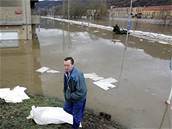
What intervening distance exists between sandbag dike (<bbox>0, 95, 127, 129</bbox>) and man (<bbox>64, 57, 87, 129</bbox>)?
0.62m

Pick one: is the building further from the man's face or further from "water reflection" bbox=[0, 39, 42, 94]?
the man's face

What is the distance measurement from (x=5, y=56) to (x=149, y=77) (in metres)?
9.29

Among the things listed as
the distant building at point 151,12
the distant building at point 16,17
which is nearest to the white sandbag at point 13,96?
the distant building at point 16,17

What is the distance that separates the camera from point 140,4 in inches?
4385

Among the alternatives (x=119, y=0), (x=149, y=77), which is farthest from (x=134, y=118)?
(x=119, y=0)

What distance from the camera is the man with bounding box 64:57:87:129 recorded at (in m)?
5.20

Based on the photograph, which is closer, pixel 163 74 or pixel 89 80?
pixel 89 80

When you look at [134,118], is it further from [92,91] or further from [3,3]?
[3,3]

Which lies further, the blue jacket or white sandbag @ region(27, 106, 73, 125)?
white sandbag @ region(27, 106, 73, 125)

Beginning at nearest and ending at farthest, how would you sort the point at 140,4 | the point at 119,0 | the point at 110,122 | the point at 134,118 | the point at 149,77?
the point at 110,122
the point at 134,118
the point at 149,77
the point at 140,4
the point at 119,0

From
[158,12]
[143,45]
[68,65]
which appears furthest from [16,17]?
[158,12]

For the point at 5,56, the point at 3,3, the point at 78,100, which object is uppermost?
the point at 3,3

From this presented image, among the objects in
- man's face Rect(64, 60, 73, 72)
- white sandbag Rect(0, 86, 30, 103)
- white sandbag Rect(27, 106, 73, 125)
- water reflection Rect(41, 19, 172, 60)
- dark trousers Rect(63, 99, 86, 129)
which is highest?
man's face Rect(64, 60, 73, 72)

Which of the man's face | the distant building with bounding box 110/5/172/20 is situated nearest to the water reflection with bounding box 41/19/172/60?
the man's face
